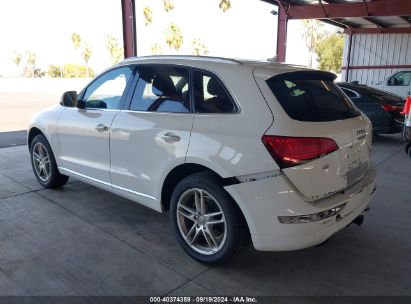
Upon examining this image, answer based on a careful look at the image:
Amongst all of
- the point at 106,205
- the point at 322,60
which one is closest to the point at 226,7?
the point at 322,60

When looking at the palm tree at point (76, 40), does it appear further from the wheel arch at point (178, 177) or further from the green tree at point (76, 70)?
the wheel arch at point (178, 177)

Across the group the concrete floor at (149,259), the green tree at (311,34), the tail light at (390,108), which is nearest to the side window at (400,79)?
the tail light at (390,108)

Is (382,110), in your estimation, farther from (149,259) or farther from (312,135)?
(149,259)

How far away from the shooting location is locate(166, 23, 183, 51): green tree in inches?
1997

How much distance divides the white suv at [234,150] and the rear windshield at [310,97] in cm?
1

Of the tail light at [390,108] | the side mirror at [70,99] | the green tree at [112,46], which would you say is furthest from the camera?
the green tree at [112,46]

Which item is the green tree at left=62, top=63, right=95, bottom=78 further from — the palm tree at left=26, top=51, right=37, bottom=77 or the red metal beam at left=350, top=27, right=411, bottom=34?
the red metal beam at left=350, top=27, right=411, bottom=34

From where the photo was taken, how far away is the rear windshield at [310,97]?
8.77 ft

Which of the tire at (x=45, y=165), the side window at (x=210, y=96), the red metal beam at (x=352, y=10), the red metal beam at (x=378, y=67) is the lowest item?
the tire at (x=45, y=165)

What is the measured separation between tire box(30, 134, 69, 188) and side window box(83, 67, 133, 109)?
3.44 ft

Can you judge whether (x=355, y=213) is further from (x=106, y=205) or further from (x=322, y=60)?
(x=322, y=60)

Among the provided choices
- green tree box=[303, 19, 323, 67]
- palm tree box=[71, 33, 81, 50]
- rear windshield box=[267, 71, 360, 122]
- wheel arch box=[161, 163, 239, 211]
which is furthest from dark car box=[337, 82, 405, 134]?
palm tree box=[71, 33, 81, 50]

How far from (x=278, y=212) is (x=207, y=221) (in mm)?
699

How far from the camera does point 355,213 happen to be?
2.92m
